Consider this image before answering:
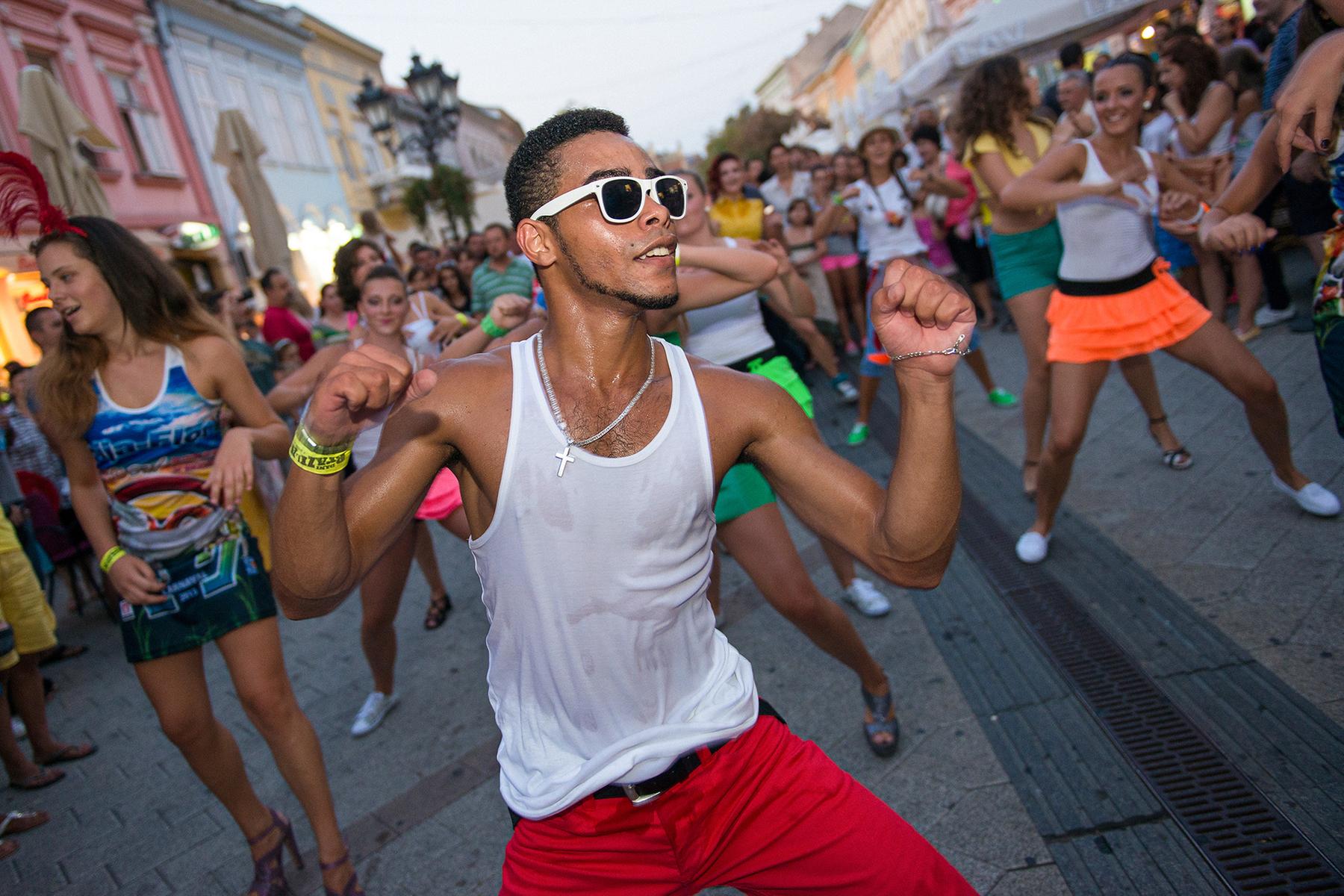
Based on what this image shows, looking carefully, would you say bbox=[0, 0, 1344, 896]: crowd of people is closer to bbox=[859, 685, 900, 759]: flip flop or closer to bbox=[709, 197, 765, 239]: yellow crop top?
bbox=[859, 685, 900, 759]: flip flop

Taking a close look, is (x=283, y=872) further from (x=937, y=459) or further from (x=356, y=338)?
(x=937, y=459)

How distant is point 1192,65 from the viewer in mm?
6477

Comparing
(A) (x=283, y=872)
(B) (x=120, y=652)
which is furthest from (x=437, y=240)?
(A) (x=283, y=872)

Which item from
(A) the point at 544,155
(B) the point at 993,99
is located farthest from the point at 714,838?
(B) the point at 993,99

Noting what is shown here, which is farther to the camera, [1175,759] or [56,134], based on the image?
[56,134]

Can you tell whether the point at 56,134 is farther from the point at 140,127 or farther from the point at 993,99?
the point at 140,127

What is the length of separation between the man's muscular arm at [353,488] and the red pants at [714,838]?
0.65 m

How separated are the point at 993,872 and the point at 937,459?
1513 millimetres

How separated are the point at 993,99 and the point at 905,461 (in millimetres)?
4005

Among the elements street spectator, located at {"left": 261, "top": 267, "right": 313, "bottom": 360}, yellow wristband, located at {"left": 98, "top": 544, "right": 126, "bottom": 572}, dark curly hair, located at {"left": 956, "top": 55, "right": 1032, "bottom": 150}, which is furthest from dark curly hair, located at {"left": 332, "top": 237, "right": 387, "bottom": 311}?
street spectator, located at {"left": 261, "top": 267, "right": 313, "bottom": 360}

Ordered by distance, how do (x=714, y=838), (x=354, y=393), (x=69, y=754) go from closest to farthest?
(x=354, y=393)
(x=714, y=838)
(x=69, y=754)

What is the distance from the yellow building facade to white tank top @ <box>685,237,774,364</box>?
2473 cm

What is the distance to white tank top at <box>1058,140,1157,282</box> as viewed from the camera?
3795 mm

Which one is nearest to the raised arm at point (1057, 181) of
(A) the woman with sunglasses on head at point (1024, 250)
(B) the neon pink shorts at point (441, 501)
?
(A) the woman with sunglasses on head at point (1024, 250)
